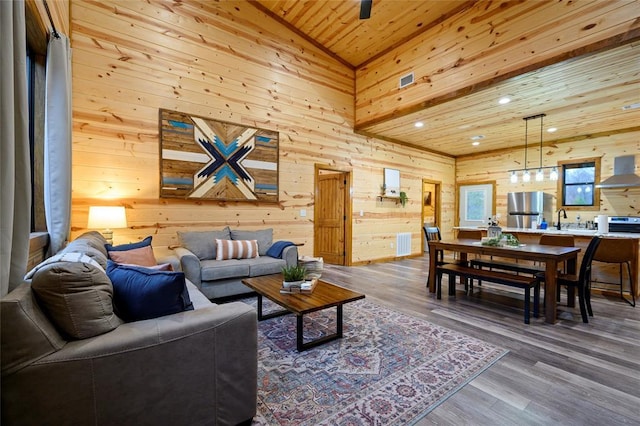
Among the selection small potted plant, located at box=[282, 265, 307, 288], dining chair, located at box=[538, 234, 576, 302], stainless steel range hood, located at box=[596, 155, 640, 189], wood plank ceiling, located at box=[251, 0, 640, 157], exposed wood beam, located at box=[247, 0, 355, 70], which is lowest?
small potted plant, located at box=[282, 265, 307, 288]

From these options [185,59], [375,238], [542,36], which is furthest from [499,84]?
[185,59]

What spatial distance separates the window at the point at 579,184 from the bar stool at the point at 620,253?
9.46ft

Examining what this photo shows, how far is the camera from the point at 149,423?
1271 millimetres

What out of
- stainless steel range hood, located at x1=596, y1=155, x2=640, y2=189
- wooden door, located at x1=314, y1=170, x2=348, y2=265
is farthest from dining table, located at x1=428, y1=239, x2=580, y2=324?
stainless steel range hood, located at x1=596, y1=155, x2=640, y2=189

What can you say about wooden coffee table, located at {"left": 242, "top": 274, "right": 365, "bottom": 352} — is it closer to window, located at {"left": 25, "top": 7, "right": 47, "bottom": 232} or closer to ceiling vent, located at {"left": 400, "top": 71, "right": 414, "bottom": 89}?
window, located at {"left": 25, "top": 7, "right": 47, "bottom": 232}

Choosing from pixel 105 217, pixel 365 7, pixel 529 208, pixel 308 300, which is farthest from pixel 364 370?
pixel 529 208

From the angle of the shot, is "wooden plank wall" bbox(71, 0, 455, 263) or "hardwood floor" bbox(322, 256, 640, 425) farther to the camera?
"wooden plank wall" bbox(71, 0, 455, 263)

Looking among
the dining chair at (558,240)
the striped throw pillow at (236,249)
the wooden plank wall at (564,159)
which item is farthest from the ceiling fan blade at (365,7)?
the wooden plank wall at (564,159)

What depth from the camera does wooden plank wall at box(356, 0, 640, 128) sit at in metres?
2.93

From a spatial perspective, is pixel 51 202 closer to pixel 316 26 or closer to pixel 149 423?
pixel 149 423

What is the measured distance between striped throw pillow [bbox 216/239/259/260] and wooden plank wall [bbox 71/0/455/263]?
Answer: 0.62m

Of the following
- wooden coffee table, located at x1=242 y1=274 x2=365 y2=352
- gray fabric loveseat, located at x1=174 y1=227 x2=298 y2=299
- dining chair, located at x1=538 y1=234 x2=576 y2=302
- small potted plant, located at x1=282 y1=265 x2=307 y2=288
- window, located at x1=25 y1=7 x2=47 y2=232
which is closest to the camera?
wooden coffee table, located at x1=242 y1=274 x2=365 y2=352

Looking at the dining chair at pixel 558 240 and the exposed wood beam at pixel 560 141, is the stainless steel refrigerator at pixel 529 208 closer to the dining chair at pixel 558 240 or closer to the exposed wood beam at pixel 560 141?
the exposed wood beam at pixel 560 141

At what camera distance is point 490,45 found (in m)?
3.73
